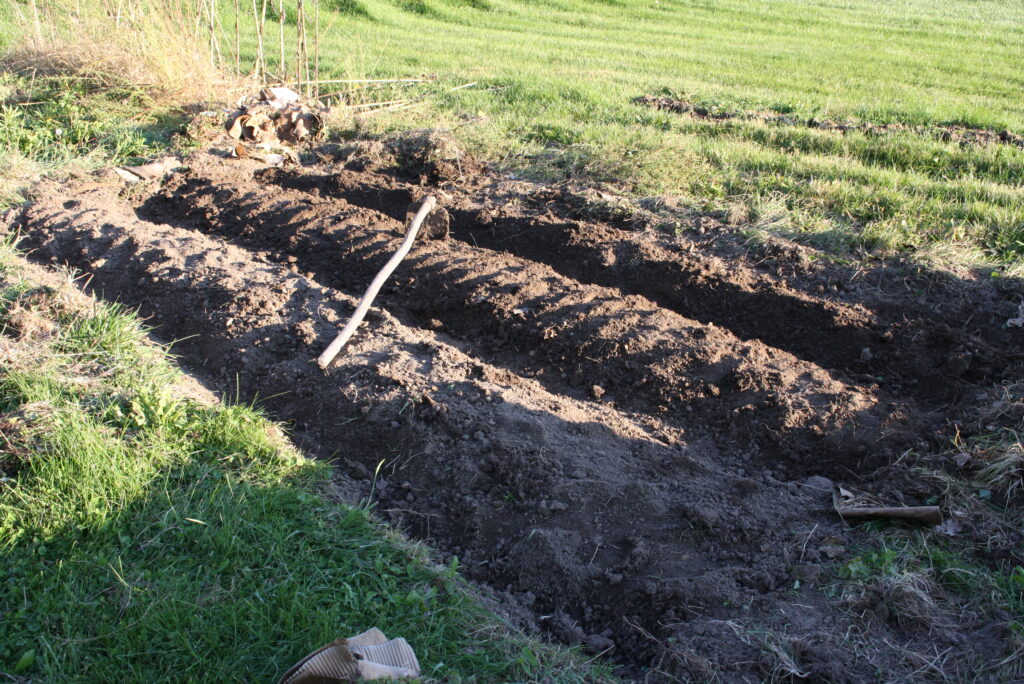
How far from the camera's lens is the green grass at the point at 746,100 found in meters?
5.73

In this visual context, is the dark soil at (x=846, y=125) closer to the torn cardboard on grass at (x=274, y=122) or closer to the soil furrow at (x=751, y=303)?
the soil furrow at (x=751, y=303)

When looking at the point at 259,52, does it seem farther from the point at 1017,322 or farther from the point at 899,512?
the point at 899,512

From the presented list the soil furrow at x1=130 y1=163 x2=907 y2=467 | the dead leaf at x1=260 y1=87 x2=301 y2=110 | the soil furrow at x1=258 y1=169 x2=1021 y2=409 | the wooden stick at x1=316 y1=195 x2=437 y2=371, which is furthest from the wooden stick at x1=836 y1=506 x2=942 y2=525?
the dead leaf at x1=260 y1=87 x2=301 y2=110

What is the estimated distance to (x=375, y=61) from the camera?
443 inches

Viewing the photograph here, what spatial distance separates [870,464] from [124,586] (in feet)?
10.8

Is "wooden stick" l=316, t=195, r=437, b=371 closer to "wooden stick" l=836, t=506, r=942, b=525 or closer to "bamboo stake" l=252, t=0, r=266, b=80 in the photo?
"wooden stick" l=836, t=506, r=942, b=525

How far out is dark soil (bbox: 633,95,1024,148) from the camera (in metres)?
7.18

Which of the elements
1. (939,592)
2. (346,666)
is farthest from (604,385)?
(346,666)

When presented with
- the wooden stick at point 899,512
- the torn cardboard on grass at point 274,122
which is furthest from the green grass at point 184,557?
the torn cardboard on grass at point 274,122

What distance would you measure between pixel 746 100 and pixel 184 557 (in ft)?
27.5

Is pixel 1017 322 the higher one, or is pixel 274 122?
pixel 274 122

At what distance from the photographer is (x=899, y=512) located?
3109 mm

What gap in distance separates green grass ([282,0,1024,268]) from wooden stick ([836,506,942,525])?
97.9 inches

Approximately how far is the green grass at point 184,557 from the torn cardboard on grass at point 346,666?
0.17 m
